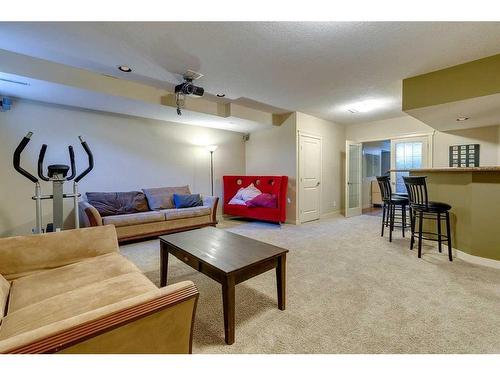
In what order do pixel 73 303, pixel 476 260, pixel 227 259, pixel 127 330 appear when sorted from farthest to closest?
1. pixel 476 260
2. pixel 227 259
3. pixel 73 303
4. pixel 127 330

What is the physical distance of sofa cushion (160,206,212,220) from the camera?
13.4 feet

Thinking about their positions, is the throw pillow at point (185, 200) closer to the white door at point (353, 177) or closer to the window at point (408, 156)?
the white door at point (353, 177)

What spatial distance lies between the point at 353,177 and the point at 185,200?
14.4 feet

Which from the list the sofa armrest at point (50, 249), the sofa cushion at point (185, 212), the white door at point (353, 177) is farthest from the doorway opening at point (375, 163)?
the sofa armrest at point (50, 249)

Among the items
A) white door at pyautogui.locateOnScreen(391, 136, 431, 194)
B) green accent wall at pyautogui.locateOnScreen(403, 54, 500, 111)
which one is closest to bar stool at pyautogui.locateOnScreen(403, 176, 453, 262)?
green accent wall at pyautogui.locateOnScreen(403, 54, 500, 111)

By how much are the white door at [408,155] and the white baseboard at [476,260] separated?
2.56m

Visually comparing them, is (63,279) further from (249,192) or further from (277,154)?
(277,154)

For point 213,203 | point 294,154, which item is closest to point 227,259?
point 213,203

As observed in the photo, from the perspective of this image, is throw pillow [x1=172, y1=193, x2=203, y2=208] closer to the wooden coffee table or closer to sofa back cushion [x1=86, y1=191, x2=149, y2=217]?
sofa back cushion [x1=86, y1=191, x2=149, y2=217]

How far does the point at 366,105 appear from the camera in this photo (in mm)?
4602

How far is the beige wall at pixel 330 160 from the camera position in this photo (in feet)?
18.7

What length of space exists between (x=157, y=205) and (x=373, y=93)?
4296mm

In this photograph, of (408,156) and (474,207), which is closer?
(474,207)
